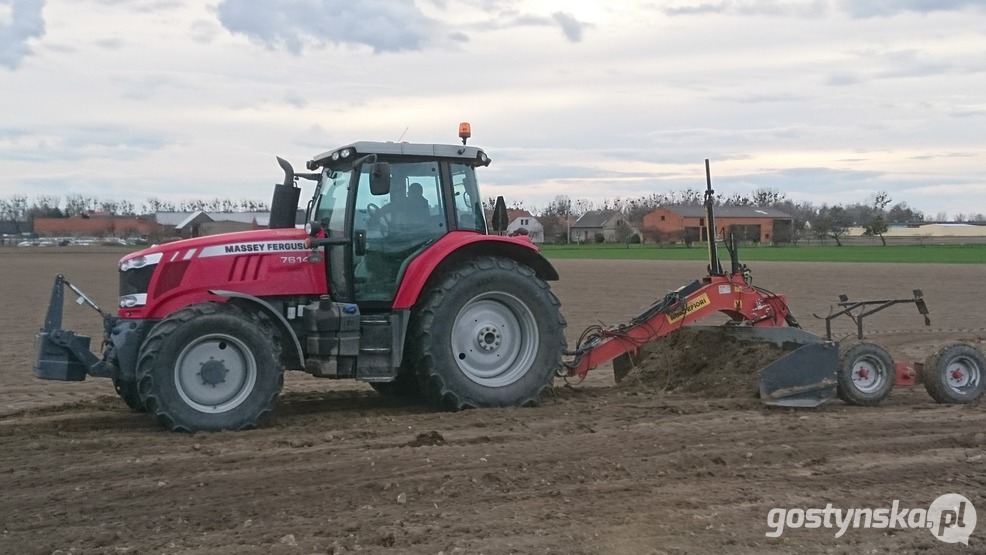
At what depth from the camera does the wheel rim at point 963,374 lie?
27.2 ft


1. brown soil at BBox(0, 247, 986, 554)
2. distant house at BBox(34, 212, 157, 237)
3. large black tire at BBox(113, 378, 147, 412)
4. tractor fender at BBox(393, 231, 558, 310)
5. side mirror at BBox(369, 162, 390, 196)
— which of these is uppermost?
distant house at BBox(34, 212, 157, 237)

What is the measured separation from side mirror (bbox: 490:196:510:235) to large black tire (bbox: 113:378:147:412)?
327 centimetres

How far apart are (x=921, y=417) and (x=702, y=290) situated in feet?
7.02

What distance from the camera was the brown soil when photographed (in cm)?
480

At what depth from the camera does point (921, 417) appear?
766cm

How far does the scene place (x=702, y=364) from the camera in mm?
9188

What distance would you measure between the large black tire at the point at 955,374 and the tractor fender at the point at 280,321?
207 inches

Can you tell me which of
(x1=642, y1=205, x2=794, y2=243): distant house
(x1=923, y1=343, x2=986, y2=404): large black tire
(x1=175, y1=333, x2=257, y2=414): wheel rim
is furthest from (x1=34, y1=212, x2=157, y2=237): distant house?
(x1=923, y1=343, x2=986, y2=404): large black tire

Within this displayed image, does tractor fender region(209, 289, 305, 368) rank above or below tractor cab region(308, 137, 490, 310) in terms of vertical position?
below

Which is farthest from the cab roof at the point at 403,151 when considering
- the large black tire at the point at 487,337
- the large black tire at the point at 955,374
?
the large black tire at the point at 955,374

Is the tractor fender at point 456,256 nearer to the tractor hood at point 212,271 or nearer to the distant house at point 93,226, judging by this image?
the tractor hood at point 212,271

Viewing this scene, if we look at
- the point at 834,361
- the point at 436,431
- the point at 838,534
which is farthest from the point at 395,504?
the point at 834,361

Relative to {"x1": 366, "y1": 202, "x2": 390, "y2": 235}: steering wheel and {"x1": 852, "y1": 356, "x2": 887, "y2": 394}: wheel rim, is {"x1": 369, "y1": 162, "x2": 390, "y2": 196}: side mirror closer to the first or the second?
{"x1": 366, "y1": 202, "x2": 390, "y2": 235}: steering wheel

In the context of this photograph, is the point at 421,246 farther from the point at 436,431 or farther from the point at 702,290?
the point at 702,290
